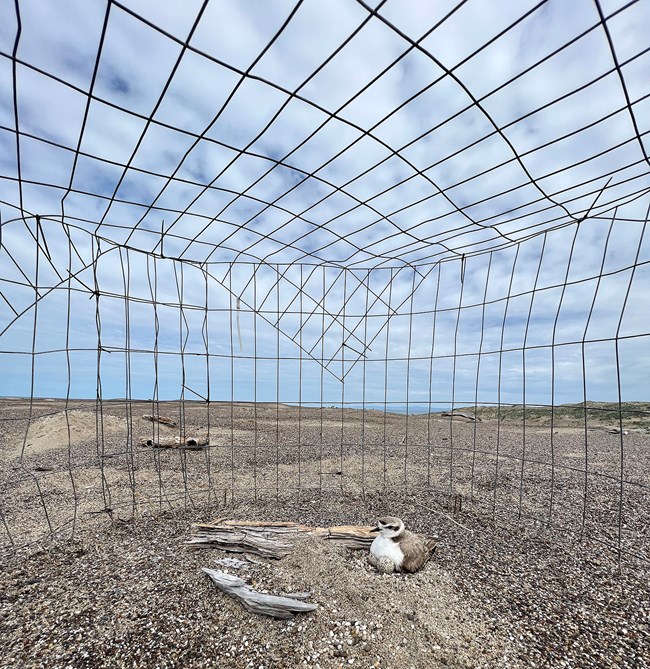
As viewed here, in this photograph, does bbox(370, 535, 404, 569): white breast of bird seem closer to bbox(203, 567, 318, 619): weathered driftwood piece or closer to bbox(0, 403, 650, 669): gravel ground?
bbox(0, 403, 650, 669): gravel ground

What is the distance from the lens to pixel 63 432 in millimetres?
13578

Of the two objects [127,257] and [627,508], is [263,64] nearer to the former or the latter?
[127,257]

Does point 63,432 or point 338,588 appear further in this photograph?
point 63,432

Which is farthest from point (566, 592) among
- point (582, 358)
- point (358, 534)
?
point (582, 358)

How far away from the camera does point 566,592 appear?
404 centimetres

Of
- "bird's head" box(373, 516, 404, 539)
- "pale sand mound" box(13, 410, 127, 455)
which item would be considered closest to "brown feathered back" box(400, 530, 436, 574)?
Answer: "bird's head" box(373, 516, 404, 539)

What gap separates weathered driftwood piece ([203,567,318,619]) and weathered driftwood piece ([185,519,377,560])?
2.37ft

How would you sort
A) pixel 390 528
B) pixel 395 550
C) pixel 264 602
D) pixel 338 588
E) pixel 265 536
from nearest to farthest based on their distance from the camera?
1. pixel 264 602
2. pixel 338 588
3. pixel 395 550
4. pixel 390 528
5. pixel 265 536

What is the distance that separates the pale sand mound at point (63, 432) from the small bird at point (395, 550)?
9.99m

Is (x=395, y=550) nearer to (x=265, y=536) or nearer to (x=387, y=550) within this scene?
(x=387, y=550)

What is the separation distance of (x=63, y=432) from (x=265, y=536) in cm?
1213

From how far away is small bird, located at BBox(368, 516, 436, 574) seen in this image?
4.22m

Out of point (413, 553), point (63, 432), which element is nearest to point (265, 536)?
point (413, 553)

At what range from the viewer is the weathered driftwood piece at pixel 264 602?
11.0ft
